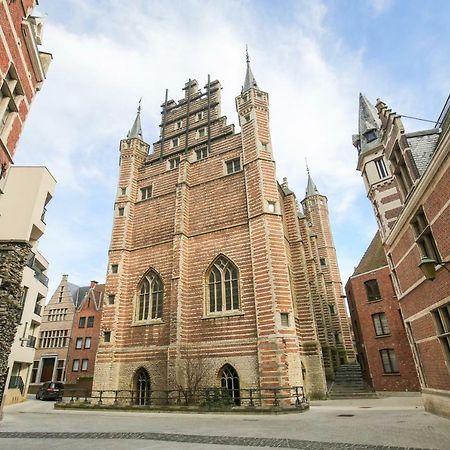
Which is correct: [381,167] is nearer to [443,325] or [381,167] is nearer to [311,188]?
[443,325]

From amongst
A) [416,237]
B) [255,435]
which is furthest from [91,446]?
[416,237]

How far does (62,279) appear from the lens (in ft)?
149

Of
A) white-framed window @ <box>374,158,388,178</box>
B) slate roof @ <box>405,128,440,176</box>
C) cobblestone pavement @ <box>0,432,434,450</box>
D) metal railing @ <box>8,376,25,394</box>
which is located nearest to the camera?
cobblestone pavement @ <box>0,432,434,450</box>

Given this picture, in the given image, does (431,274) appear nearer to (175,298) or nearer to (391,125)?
(391,125)

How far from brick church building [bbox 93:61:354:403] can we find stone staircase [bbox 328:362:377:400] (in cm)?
123

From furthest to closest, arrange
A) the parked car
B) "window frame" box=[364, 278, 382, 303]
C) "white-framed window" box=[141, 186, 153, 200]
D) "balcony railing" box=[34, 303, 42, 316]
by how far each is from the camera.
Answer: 1. "balcony railing" box=[34, 303, 42, 316]
2. the parked car
3. "window frame" box=[364, 278, 382, 303]
4. "white-framed window" box=[141, 186, 153, 200]

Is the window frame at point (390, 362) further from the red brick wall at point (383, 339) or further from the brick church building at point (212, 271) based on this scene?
the brick church building at point (212, 271)

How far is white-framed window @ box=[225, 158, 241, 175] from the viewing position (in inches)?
850

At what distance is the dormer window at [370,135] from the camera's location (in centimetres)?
1956

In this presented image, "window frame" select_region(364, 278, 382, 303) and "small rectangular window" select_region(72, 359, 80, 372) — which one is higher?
"window frame" select_region(364, 278, 382, 303)

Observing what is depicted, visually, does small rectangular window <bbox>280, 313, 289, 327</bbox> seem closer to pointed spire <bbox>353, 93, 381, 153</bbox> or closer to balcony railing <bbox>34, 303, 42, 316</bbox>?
pointed spire <bbox>353, 93, 381, 153</bbox>

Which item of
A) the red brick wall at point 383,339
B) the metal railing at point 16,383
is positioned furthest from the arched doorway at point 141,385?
the red brick wall at point 383,339

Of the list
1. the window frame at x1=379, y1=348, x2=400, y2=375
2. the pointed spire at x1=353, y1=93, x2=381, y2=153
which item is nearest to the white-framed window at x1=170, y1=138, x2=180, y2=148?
the pointed spire at x1=353, y1=93, x2=381, y2=153

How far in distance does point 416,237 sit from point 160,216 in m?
16.3
